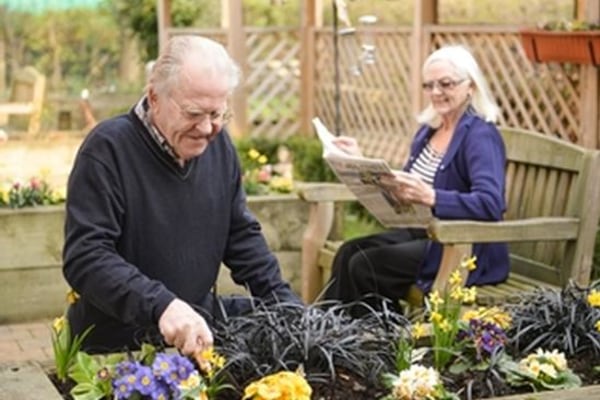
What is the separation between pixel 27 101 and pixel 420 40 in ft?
20.8

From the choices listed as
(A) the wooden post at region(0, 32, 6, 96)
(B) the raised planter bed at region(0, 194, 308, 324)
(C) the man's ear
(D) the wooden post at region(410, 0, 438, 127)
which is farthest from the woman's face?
(A) the wooden post at region(0, 32, 6, 96)

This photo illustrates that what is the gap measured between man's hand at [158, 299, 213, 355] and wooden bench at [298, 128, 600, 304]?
180 centimetres

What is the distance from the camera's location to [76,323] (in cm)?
323

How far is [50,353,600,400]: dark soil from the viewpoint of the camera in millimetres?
2789

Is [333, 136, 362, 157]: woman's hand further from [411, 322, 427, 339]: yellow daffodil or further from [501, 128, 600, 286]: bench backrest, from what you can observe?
[411, 322, 427, 339]: yellow daffodil

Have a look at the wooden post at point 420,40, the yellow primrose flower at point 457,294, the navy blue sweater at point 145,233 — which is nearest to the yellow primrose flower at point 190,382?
the navy blue sweater at point 145,233

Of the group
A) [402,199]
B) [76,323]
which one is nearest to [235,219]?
[76,323]

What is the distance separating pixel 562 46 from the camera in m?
7.26

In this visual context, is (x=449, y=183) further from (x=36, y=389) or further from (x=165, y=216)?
(x=36, y=389)

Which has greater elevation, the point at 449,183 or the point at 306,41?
the point at 449,183

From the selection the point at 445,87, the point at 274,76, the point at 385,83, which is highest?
the point at 445,87

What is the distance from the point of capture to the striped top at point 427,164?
4.90 metres

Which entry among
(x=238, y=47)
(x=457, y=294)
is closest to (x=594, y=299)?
(x=457, y=294)

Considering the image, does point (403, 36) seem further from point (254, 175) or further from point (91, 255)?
point (91, 255)
